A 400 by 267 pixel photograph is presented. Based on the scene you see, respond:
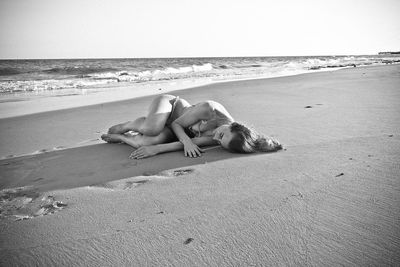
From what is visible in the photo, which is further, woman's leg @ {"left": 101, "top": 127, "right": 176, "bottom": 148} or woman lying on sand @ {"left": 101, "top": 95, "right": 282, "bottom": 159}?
woman's leg @ {"left": 101, "top": 127, "right": 176, "bottom": 148}

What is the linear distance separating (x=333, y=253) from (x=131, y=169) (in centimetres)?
166

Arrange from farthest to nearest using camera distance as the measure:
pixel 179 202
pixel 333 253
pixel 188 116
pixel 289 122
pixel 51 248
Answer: pixel 289 122, pixel 188 116, pixel 179 202, pixel 51 248, pixel 333 253

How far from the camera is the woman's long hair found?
2430 mm

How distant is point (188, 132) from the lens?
3008 mm

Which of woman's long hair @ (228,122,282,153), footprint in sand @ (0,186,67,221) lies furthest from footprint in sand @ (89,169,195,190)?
woman's long hair @ (228,122,282,153)

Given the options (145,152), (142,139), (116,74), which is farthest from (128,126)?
(116,74)

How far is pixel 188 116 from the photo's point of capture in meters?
2.82

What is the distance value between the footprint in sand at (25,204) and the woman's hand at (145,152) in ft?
2.92

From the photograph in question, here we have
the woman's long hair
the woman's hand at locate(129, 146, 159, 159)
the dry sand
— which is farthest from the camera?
the woman's hand at locate(129, 146, 159, 159)

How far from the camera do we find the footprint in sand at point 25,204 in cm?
159

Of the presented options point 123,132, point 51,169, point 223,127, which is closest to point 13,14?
point 123,132

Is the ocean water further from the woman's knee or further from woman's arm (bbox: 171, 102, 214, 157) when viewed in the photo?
woman's arm (bbox: 171, 102, 214, 157)

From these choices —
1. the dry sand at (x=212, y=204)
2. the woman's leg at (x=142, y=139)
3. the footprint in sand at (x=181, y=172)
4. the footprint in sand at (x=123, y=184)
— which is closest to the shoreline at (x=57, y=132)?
the dry sand at (x=212, y=204)

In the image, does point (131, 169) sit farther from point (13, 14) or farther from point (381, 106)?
point (13, 14)
